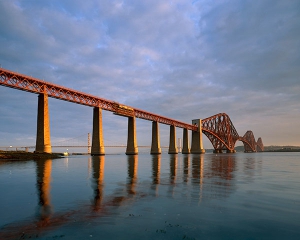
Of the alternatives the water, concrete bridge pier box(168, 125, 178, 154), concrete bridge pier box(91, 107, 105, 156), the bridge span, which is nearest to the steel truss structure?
the bridge span

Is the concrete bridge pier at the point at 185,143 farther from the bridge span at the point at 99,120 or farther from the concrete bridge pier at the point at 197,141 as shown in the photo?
the concrete bridge pier at the point at 197,141

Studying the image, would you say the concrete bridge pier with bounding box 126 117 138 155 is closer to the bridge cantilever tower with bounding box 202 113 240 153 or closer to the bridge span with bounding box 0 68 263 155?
the bridge span with bounding box 0 68 263 155

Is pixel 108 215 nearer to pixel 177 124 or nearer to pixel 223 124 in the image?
pixel 177 124

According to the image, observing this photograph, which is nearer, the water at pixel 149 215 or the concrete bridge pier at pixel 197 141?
the water at pixel 149 215

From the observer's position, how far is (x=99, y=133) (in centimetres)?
7731

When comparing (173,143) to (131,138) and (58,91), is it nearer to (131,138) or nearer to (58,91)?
(131,138)

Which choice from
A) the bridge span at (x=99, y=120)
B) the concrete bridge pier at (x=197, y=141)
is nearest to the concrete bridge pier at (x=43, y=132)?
the bridge span at (x=99, y=120)

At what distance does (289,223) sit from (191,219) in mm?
3174

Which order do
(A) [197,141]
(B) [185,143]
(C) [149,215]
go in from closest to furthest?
(C) [149,215] < (B) [185,143] < (A) [197,141]

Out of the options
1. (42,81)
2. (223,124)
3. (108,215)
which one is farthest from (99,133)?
(223,124)

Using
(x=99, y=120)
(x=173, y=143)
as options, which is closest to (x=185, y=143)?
(x=173, y=143)

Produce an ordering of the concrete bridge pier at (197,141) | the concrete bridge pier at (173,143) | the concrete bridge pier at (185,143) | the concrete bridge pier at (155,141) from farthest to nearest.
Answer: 1. the concrete bridge pier at (197,141)
2. the concrete bridge pier at (185,143)
3. the concrete bridge pier at (173,143)
4. the concrete bridge pier at (155,141)

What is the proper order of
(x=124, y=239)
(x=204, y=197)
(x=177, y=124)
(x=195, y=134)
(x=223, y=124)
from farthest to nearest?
A: 1. (x=223, y=124)
2. (x=195, y=134)
3. (x=177, y=124)
4. (x=204, y=197)
5. (x=124, y=239)

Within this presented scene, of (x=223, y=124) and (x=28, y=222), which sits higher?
(x=223, y=124)
